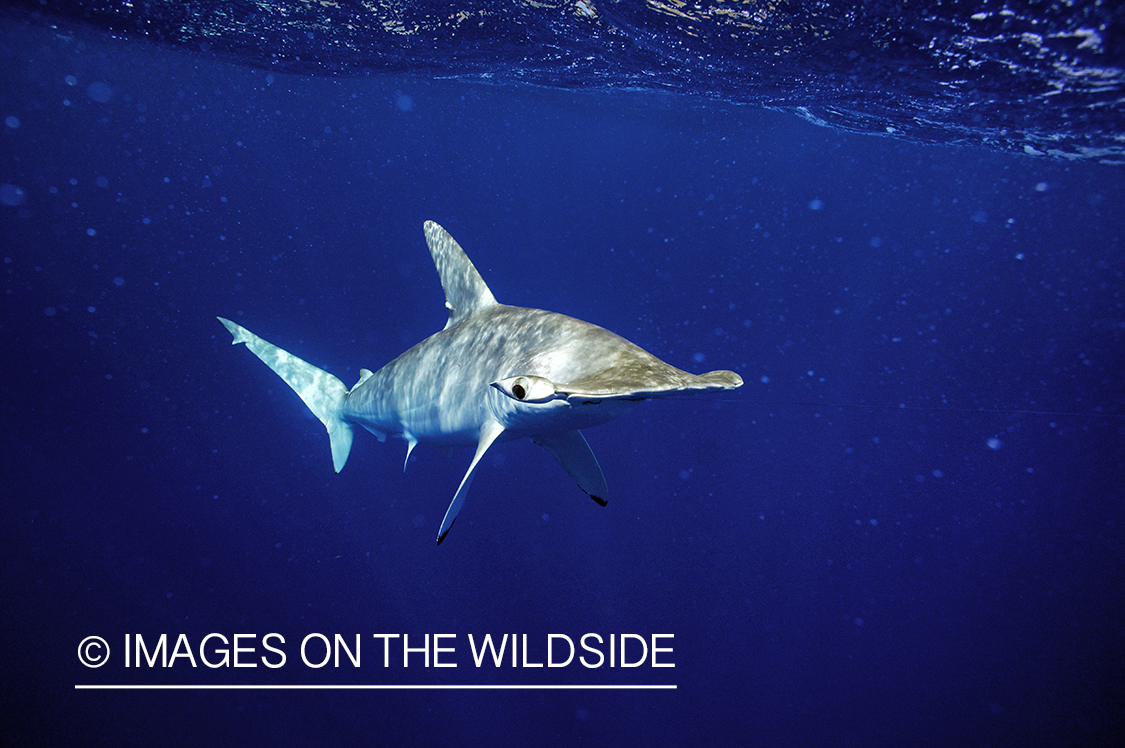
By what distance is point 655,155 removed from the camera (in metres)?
36.2

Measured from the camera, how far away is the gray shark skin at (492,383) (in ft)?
6.97

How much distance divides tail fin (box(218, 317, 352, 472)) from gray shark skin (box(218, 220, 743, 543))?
1 centimetres

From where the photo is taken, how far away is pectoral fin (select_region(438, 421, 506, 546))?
3403mm

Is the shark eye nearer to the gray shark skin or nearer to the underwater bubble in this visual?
the gray shark skin

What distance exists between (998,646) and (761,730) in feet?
29.9

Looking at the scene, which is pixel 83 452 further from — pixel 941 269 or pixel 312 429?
pixel 941 269

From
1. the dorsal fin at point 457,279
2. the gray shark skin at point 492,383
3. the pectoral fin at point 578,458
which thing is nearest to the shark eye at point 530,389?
the gray shark skin at point 492,383

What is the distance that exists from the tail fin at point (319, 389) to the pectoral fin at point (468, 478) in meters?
3.58

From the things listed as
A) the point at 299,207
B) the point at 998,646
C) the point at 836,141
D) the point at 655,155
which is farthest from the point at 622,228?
the point at 998,646

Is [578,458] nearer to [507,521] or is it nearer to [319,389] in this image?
[319,389]

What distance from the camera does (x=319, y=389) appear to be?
6777 mm

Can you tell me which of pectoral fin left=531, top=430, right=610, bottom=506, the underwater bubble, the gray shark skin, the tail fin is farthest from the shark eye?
the underwater bubble

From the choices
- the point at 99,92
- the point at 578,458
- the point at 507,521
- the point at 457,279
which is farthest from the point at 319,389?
the point at 99,92

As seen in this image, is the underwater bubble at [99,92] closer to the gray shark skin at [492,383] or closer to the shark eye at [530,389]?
the gray shark skin at [492,383]
